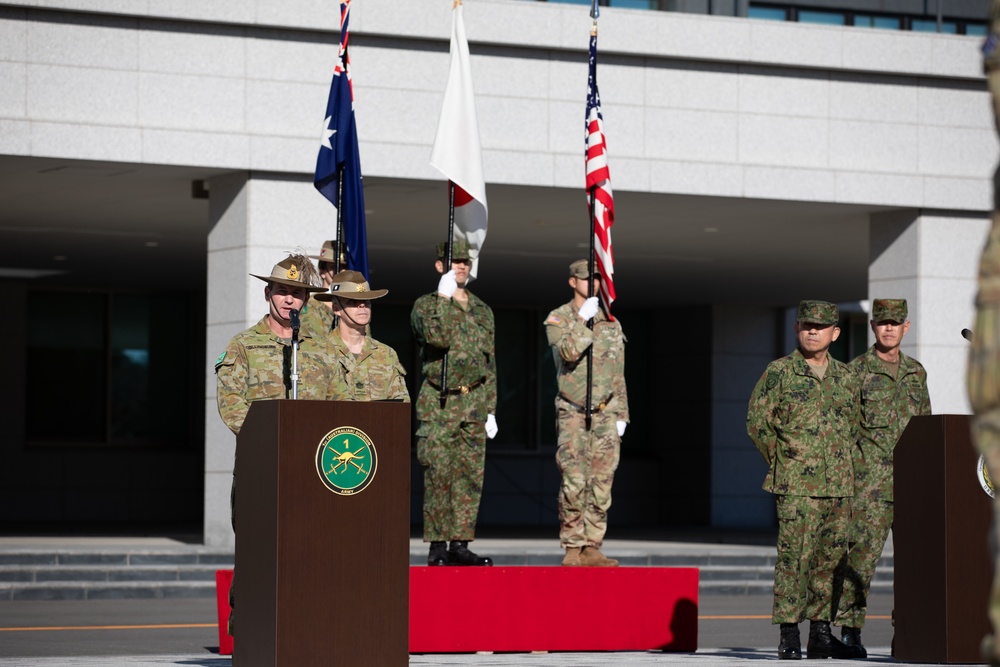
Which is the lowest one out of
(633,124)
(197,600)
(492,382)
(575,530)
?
(197,600)

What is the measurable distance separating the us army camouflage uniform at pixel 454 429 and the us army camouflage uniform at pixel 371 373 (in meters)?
2.23

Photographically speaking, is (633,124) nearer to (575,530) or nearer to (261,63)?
(261,63)

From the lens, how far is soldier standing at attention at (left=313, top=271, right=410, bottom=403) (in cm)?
722

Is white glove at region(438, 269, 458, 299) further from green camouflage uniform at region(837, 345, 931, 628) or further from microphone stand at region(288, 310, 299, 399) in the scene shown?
microphone stand at region(288, 310, 299, 399)

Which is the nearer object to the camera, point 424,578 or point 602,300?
point 424,578

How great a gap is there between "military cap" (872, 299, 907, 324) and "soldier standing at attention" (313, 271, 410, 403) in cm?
317

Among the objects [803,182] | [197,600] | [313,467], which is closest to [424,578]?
[313,467]

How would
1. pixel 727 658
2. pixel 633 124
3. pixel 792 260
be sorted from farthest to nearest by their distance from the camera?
pixel 792 260 < pixel 633 124 < pixel 727 658

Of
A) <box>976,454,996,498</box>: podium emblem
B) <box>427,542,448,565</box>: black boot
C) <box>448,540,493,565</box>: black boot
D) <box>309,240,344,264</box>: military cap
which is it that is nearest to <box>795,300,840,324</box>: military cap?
<box>976,454,996,498</box>: podium emblem

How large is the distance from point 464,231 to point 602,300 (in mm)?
967

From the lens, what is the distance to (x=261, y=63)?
13.6 m

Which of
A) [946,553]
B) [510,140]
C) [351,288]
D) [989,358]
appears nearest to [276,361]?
[351,288]

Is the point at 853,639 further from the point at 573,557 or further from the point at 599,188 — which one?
the point at 599,188

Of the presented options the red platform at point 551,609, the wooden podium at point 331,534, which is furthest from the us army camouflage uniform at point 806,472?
the wooden podium at point 331,534
